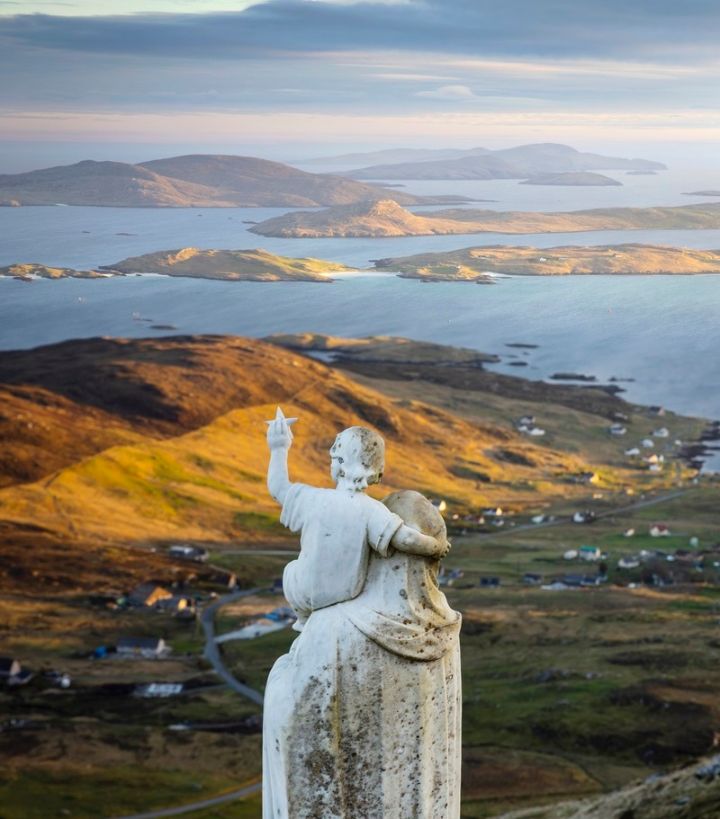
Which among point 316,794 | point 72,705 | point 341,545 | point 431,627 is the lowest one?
point 72,705

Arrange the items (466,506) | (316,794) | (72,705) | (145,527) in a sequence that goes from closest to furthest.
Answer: (316,794)
(72,705)
(145,527)
(466,506)

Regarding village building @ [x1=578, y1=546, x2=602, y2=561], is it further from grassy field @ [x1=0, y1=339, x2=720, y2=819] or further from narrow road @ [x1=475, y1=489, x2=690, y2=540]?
narrow road @ [x1=475, y1=489, x2=690, y2=540]

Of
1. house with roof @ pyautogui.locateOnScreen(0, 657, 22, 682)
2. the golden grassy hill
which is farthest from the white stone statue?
the golden grassy hill

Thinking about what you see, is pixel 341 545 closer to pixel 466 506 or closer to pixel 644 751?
pixel 644 751

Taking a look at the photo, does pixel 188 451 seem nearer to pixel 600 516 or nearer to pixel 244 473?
pixel 244 473

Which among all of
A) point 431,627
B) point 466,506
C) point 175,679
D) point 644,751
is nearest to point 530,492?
point 466,506

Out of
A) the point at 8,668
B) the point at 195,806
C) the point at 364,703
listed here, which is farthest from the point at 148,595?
the point at 364,703
